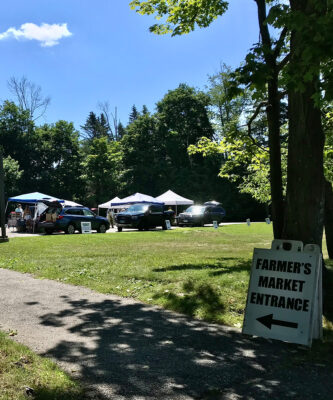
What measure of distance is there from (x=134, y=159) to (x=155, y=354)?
5021cm

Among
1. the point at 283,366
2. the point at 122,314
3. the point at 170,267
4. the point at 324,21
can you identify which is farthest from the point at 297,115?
the point at 170,267

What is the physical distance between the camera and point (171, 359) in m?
3.83

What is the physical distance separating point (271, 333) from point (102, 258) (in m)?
6.59

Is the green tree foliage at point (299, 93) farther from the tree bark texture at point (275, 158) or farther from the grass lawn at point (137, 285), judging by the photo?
the grass lawn at point (137, 285)

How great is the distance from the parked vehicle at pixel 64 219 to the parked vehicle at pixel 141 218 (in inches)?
79.6

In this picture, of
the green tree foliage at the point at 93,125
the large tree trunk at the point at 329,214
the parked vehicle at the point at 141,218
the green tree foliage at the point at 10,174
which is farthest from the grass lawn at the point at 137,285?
the green tree foliage at the point at 93,125

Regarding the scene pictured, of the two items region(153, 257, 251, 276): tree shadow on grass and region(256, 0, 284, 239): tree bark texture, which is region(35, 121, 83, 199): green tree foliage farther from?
region(256, 0, 284, 239): tree bark texture

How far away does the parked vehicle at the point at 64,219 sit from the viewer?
2181 cm

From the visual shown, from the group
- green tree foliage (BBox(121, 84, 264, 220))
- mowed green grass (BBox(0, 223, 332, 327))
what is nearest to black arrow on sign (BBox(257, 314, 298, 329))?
mowed green grass (BBox(0, 223, 332, 327))

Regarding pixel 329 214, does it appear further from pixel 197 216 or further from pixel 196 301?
pixel 197 216

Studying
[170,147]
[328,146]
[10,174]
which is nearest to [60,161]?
[10,174]

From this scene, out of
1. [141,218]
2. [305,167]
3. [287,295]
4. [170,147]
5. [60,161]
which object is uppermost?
[170,147]

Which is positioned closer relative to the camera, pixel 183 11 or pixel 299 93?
pixel 299 93

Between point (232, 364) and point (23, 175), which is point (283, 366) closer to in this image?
point (232, 364)
